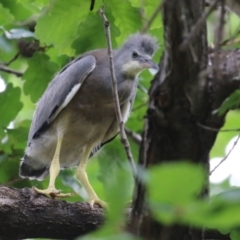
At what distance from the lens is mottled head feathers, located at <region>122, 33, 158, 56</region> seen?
4273mm

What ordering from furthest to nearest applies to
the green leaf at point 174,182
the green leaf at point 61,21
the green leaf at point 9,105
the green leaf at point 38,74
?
the green leaf at point 38,74 < the green leaf at point 9,105 < the green leaf at point 61,21 < the green leaf at point 174,182

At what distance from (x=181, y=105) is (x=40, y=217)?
1.56 metres

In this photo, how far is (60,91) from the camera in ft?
14.7

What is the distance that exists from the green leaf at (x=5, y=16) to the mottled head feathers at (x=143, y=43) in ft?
2.85

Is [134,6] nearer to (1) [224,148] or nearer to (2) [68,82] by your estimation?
(2) [68,82]

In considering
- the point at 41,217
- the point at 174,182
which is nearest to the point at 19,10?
the point at 41,217

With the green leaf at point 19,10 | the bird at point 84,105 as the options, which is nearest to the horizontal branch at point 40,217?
the bird at point 84,105

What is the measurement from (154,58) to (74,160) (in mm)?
1056

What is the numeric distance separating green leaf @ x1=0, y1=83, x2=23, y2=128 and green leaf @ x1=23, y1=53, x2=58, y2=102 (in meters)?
0.40

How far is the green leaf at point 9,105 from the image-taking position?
433 cm

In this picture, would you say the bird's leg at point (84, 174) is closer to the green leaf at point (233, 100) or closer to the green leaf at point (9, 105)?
the green leaf at point (9, 105)

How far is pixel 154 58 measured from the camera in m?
4.51

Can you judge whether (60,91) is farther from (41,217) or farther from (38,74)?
(41,217)

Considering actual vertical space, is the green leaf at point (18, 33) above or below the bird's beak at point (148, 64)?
above
